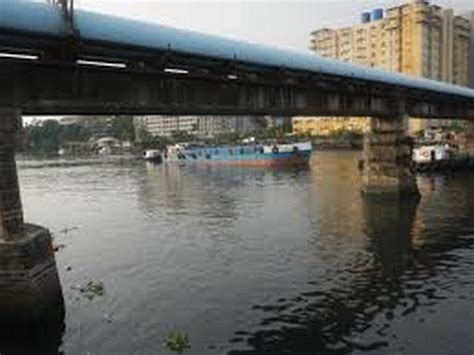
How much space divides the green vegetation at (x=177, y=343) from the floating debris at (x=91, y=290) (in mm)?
7118

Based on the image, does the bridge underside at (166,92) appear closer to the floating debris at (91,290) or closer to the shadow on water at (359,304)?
the floating debris at (91,290)

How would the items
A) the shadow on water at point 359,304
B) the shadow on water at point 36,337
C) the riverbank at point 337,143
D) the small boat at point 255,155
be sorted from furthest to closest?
1. the riverbank at point 337,143
2. the small boat at point 255,155
3. the shadow on water at point 359,304
4. the shadow on water at point 36,337

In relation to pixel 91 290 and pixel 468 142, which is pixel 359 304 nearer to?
pixel 91 290

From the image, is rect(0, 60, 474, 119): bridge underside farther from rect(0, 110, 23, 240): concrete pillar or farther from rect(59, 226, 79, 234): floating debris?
rect(59, 226, 79, 234): floating debris

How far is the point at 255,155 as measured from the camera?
4884 inches

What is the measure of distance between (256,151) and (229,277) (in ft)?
310

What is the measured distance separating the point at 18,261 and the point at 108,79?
971cm

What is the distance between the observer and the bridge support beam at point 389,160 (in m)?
59.7

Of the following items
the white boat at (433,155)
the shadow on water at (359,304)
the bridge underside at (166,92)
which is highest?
the bridge underside at (166,92)

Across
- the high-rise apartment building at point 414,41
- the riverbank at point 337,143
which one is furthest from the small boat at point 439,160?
the high-rise apartment building at point 414,41

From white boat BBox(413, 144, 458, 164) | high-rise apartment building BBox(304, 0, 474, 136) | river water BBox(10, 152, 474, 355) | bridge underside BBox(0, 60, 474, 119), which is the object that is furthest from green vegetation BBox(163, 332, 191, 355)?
high-rise apartment building BBox(304, 0, 474, 136)

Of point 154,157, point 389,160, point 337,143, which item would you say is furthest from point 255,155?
point 389,160

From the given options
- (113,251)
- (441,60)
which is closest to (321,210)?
(113,251)

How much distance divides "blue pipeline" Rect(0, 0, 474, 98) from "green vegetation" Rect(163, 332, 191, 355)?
11481 millimetres
